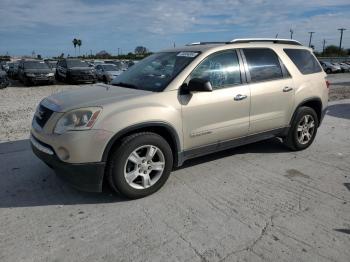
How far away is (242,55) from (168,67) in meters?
1.09

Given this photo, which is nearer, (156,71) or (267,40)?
(156,71)

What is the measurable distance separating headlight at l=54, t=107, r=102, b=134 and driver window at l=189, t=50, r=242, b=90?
4.45 feet

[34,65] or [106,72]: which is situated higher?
[34,65]

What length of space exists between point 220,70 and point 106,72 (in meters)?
18.2

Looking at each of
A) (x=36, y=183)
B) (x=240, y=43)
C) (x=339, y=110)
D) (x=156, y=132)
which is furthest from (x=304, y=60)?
(x=339, y=110)

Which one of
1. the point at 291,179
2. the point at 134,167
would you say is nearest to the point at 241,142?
the point at 291,179

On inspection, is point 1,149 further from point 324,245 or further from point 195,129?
point 324,245

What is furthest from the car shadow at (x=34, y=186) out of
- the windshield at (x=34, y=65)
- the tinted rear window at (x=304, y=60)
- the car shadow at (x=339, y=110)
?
the windshield at (x=34, y=65)

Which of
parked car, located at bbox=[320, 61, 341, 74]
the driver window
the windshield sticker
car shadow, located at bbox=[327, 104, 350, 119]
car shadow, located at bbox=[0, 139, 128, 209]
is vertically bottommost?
car shadow, located at bbox=[0, 139, 128, 209]

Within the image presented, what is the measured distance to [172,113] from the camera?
4133mm

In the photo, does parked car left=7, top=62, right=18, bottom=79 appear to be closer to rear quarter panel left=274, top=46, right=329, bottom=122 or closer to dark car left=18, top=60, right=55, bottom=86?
dark car left=18, top=60, right=55, bottom=86

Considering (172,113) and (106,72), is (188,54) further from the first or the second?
(106,72)

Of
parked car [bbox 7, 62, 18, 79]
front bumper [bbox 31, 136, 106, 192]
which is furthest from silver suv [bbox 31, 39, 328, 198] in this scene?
parked car [bbox 7, 62, 18, 79]

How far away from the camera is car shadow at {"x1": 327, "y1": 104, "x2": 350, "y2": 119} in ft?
30.4
